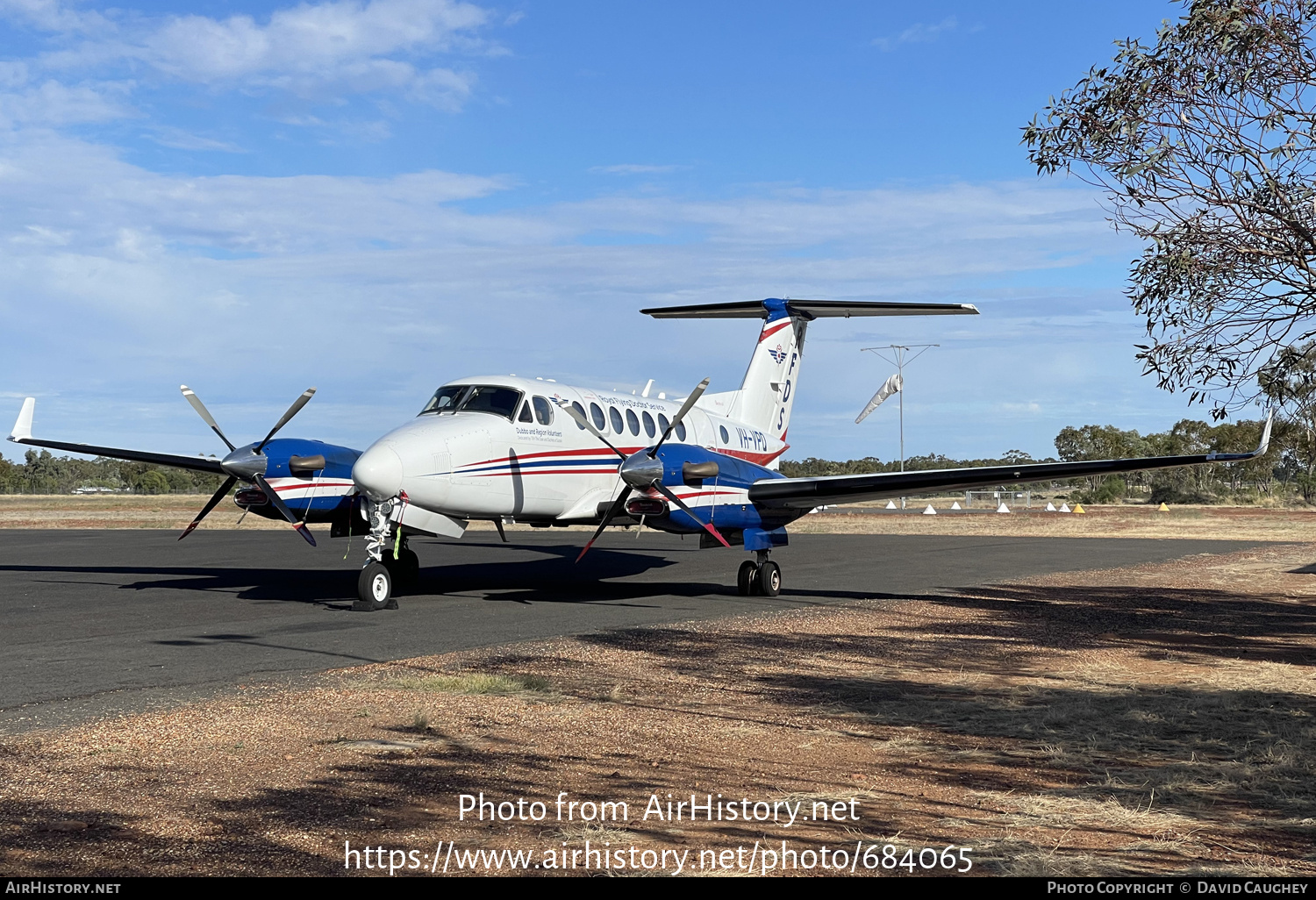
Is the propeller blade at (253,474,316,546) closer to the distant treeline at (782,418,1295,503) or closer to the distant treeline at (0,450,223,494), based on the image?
the distant treeline at (782,418,1295,503)

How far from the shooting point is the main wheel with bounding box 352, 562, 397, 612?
50.9ft

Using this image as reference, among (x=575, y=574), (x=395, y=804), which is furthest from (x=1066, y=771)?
(x=575, y=574)

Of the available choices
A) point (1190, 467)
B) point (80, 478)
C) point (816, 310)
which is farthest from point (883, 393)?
point (80, 478)

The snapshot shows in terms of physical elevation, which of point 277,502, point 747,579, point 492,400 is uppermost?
point 492,400

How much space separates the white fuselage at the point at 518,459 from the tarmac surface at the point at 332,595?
1.61 meters

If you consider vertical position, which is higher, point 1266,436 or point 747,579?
point 1266,436

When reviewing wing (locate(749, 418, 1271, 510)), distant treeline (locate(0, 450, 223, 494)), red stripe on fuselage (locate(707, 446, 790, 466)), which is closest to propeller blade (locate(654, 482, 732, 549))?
wing (locate(749, 418, 1271, 510))

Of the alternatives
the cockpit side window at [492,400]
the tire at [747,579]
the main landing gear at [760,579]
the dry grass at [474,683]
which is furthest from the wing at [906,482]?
the dry grass at [474,683]

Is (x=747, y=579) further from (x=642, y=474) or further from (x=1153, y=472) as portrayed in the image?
(x=1153, y=472)

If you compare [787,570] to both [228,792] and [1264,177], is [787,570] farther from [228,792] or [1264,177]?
[228,792]

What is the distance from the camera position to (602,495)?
17859 millimetres

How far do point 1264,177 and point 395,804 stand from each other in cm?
1041

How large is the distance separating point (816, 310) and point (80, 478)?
154 m

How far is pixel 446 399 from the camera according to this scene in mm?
17016
